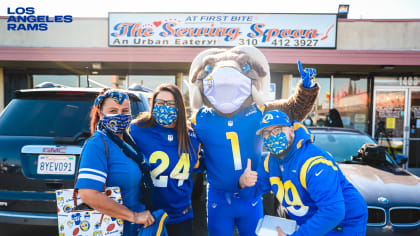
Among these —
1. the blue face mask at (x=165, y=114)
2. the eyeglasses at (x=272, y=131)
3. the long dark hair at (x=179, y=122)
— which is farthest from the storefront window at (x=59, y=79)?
the eyeglasses at (x=272, y=131)

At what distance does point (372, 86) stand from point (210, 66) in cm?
842

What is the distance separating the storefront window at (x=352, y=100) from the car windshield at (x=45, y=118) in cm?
872

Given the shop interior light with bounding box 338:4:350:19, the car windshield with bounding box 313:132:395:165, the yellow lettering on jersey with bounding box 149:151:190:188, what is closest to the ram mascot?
the yellow lettering on jersey with bounding box 149:151:190:188

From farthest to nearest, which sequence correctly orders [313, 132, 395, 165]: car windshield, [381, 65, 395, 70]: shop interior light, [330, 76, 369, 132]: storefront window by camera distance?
1. [330, 76, 369, 132]: storefront window
2. [381, 65, 395, 70]: shop interior light
3. [313, 132, 395, 165]: car windshield

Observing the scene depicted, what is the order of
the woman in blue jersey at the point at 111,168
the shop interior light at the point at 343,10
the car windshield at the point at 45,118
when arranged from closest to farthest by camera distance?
1. the woman in blue jersey at the point at 111,168
2. the car windshield at the point at 45,118
3. the shop interior light at the point at 343,10

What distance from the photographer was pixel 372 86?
9.07 metres

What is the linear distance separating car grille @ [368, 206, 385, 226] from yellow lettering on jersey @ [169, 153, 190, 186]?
88.1 inches

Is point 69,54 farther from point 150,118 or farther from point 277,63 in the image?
point 150,118

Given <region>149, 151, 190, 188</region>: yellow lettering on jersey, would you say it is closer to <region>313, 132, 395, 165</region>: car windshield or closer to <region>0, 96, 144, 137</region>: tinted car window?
<region>0, 96, 144, 137</region>: tinted car window

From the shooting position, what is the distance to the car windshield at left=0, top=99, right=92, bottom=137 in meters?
2.72

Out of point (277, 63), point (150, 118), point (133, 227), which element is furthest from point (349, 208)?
point (277, 63)

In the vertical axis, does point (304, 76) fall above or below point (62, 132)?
above

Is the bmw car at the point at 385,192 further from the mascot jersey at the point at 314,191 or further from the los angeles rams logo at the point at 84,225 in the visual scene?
the los angeles rams logo at the point at 84,225

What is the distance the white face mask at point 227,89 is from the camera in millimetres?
2432
